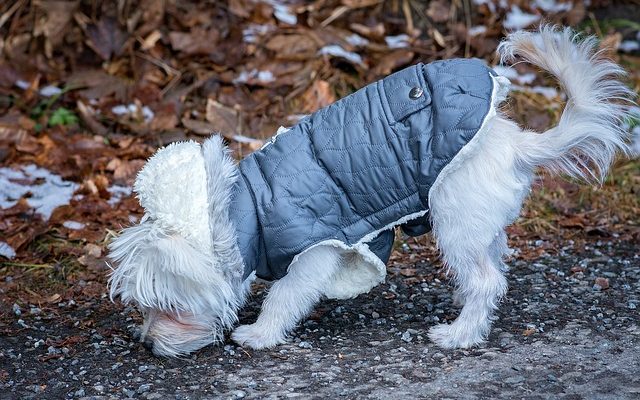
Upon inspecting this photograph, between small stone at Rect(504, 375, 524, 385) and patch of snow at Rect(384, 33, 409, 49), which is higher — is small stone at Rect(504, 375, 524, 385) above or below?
above

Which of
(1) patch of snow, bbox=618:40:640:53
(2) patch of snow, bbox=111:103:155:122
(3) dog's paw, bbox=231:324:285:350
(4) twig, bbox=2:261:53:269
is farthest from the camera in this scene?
(1) patch of snow, bbox=618:40:640:53

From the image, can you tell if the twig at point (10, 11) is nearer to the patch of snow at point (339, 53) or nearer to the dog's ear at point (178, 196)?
the patch of snow at point (339, 53)

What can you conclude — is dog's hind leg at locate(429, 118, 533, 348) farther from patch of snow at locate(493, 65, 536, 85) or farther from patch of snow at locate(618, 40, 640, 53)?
patch of snow at locate(618, 40, 640, 53)

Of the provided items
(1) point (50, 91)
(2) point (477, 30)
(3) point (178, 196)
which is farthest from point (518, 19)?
(3) point (178, 196)

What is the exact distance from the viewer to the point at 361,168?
3.59 m

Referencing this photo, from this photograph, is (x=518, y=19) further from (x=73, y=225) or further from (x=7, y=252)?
(x=7, y=252)

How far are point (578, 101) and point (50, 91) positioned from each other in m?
4.21

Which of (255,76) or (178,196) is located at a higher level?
(178,196)

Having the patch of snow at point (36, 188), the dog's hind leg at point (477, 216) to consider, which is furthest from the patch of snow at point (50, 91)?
the dog's hind leg at point (477, 216)

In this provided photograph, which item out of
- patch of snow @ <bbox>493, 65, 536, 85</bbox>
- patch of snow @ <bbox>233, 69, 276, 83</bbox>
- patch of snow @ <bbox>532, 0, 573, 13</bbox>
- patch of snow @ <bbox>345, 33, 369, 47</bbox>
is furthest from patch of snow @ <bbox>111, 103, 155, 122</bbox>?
patch of snow @ <bbox>532, 0, 573, 13</bbox>

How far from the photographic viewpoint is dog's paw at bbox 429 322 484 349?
3707mm

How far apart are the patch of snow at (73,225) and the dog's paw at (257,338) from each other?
5.40ft

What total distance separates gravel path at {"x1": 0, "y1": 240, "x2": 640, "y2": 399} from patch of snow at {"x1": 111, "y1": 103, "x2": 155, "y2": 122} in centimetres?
215

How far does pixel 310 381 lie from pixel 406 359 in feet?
1.36
